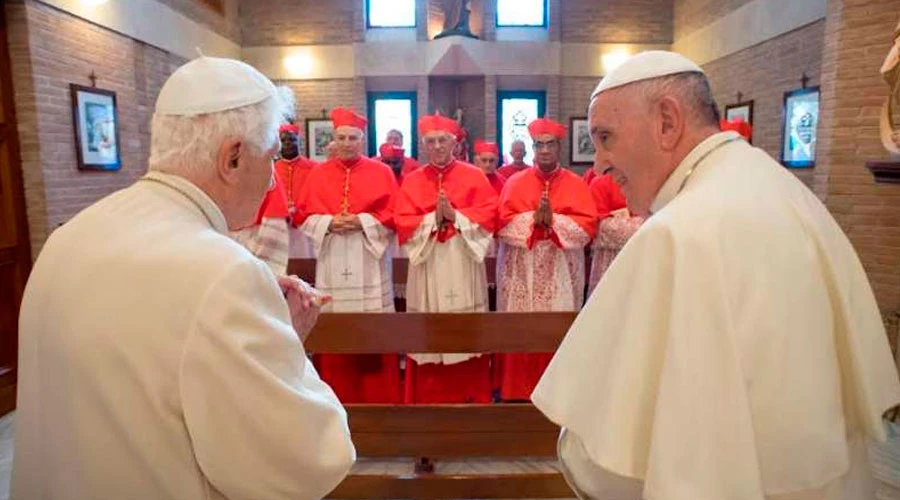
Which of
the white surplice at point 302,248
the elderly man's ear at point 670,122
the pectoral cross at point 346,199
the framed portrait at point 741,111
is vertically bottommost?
the white surplice at point 302,248

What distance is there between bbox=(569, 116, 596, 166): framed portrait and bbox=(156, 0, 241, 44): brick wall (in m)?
6.69

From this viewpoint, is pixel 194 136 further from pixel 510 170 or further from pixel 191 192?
pixel 510 170

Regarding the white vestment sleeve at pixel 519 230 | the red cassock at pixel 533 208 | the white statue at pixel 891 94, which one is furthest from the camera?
the white vestment sleeve at pixel 519 230

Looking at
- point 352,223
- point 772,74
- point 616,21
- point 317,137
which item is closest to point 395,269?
point 352,223

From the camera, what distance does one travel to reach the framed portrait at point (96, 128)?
6008mm

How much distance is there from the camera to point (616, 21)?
11.7 meters

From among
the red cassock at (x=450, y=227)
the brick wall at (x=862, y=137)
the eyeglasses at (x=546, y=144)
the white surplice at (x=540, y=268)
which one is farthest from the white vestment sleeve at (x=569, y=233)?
the brick wall at (x=862, y=137)

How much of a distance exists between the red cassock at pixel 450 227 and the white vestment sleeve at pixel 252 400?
3284mm

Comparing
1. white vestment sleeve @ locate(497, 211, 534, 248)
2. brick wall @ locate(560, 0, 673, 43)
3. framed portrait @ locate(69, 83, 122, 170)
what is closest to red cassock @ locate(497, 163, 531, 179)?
white vestment sleeve @ locate(497, 211, 534, 248)

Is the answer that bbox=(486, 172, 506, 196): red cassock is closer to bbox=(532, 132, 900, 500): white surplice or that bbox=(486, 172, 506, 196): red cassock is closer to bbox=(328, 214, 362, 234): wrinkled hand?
bbox=(328, 214, 362, 234): wrinkled hand

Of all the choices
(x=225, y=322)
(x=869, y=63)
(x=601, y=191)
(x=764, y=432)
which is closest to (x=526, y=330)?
(x=764, y=432)

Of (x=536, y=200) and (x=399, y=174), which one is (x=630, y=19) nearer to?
(x=399, y=174)

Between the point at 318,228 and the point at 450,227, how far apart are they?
40.4 inches

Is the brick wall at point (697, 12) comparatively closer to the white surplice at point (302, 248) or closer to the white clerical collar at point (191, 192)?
the white surplice at point (302, 248)
